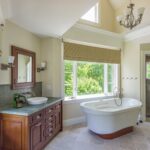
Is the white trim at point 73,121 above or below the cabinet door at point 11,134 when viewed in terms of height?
below

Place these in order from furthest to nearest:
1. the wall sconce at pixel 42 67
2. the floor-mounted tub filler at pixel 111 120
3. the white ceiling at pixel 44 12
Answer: the wall sconce at pixel 42 67
the floor-mounted tub filler at pixel 111 120
the white ceiling at pixel 44 12

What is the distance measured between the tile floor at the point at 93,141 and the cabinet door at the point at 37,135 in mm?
315

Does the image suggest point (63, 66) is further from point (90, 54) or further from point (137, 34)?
point (137, 34)

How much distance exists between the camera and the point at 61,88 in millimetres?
4352

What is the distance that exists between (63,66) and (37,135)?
206cm

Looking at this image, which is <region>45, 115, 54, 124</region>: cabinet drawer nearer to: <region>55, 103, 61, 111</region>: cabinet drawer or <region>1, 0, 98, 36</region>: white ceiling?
<region>55, 103, 61, 111</region>: cabinet drawer

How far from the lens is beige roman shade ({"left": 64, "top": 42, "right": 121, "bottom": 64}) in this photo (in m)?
4.49

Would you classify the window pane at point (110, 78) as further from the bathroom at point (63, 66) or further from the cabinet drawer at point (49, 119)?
the cabinet drawer at point (49, 119)

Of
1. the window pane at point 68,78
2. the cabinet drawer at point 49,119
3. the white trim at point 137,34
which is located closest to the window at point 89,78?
the window pane at point 68,78

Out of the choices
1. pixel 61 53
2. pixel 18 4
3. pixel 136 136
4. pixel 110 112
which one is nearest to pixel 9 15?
pixel 18 4

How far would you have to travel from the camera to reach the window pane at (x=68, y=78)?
4652 millimetres

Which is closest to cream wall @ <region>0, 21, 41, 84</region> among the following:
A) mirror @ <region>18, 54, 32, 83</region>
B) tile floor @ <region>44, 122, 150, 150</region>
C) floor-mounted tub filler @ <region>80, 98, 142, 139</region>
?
mirror @ <region>18, 54, 32, 83</region>

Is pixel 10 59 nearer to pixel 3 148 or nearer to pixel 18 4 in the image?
pixel 18 4

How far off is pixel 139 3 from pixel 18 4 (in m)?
3.99
